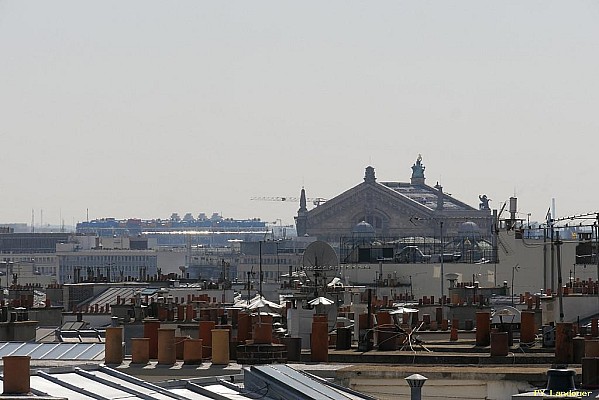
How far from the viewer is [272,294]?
82062mm

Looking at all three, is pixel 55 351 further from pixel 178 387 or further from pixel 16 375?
pixel 16 375

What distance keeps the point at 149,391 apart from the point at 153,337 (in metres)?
8.61

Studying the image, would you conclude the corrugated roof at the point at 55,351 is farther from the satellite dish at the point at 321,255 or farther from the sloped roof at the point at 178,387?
the satellite dish at the point at 321,255

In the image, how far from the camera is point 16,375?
76.6 ft

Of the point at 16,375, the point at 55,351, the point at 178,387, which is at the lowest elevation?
the point at 178,387

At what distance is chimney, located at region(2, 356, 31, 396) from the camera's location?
2322 cm

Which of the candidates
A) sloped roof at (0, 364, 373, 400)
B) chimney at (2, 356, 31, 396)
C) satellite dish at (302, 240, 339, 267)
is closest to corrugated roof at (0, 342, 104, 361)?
sloped roof at (0, 364, 373, 400)

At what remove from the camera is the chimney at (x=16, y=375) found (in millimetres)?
23219

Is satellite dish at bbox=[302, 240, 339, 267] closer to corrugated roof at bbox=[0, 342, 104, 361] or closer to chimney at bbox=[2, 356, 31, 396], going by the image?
corrugated roof at bbox=[0, 342, 104, 361]

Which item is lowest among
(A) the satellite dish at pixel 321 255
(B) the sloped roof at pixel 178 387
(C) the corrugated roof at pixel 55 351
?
(B) the sloped roof at pixel 178 387

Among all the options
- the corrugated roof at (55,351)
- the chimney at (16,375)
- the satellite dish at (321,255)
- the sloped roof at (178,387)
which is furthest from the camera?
the satellite dish at (321,255)

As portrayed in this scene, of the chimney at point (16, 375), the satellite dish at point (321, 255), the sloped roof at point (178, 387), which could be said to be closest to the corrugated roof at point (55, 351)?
the sloped roof at point (178, 387)

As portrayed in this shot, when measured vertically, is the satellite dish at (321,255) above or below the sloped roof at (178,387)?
above

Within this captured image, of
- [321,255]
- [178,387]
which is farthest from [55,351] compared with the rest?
[321,255]
